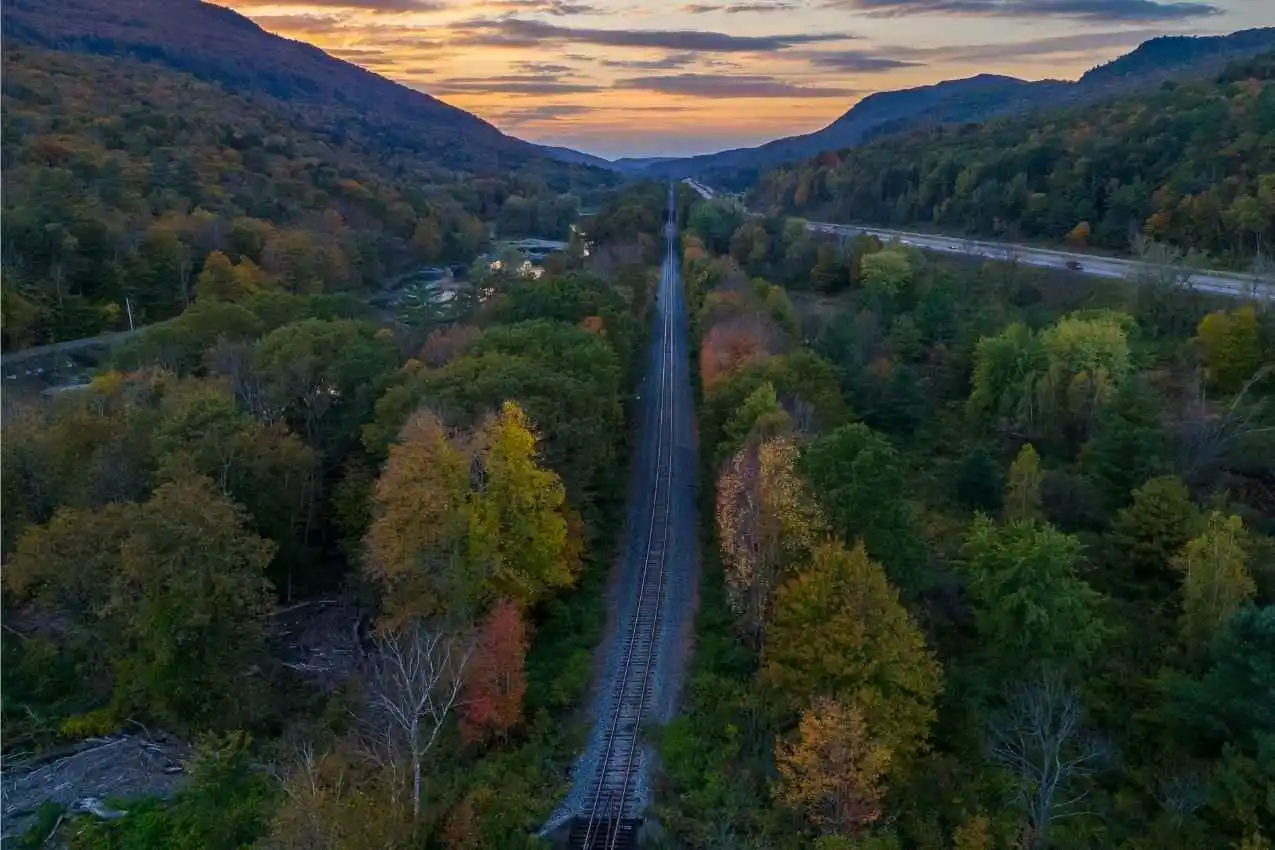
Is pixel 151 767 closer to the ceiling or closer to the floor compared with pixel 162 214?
closer to the floor

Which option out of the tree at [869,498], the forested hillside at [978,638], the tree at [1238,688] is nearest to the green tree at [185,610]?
the forested hillside at [978,638]

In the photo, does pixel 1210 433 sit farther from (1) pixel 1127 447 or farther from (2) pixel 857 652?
(2) pixel 857 652

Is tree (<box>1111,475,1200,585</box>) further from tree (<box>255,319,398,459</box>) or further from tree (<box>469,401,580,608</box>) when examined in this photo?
tree (<box>255,319,398,459</box>)

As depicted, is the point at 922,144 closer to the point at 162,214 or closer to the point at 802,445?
the point at 162,214

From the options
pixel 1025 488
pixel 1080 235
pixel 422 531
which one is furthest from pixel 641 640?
pixel 1080 235

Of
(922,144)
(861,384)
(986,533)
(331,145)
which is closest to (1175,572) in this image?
(986,533)

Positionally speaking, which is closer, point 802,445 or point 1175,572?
point 802,445
